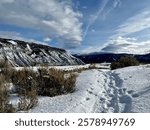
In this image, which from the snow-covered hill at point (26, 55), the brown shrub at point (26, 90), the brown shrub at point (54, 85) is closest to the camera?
the brown shrub at point (26, 90)

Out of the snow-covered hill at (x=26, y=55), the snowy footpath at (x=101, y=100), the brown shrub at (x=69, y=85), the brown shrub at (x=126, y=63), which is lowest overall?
the snowy footpath at (x=101, y=100)

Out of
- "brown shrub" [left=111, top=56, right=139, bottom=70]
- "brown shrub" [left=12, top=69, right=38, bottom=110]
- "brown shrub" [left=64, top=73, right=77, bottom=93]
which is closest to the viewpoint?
"brown shrub" [left=12, top=69, right=38, bottom=110]

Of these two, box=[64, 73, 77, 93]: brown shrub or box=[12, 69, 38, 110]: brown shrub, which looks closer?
box=[12, 69, 38, 110]: brown shrub

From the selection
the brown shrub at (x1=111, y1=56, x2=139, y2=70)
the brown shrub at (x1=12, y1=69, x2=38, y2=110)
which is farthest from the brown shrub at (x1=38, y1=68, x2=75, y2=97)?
the brown shrub at (x1=111, y1=56, x2=139, y2=70)

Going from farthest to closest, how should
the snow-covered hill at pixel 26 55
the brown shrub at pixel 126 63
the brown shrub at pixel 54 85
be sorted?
the snow-covered hill at pixel 26 55
the brown shrub at pixel 126 63
the brown shrub at pixel 54 85

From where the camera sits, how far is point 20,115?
6414mm

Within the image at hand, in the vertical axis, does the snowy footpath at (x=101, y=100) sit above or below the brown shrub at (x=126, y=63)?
below

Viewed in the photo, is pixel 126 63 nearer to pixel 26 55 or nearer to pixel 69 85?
pixel 69 85

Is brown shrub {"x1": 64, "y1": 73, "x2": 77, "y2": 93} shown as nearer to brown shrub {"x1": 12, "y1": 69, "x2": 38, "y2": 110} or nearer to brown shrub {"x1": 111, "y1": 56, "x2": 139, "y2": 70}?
brown shrub {"x1": 12, "y1": 69, "x2": 38, "y2": 110}

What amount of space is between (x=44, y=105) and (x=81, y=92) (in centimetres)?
163

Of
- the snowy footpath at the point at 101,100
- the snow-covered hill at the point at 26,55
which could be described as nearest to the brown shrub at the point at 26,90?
the snowy footpath at the point at 101,100

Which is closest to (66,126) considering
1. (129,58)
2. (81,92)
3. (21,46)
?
(81,92)

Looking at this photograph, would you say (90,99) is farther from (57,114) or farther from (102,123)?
(102,123)

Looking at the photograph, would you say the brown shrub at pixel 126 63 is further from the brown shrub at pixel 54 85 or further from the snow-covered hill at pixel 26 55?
the snow-covered hill at pixel 26 55
